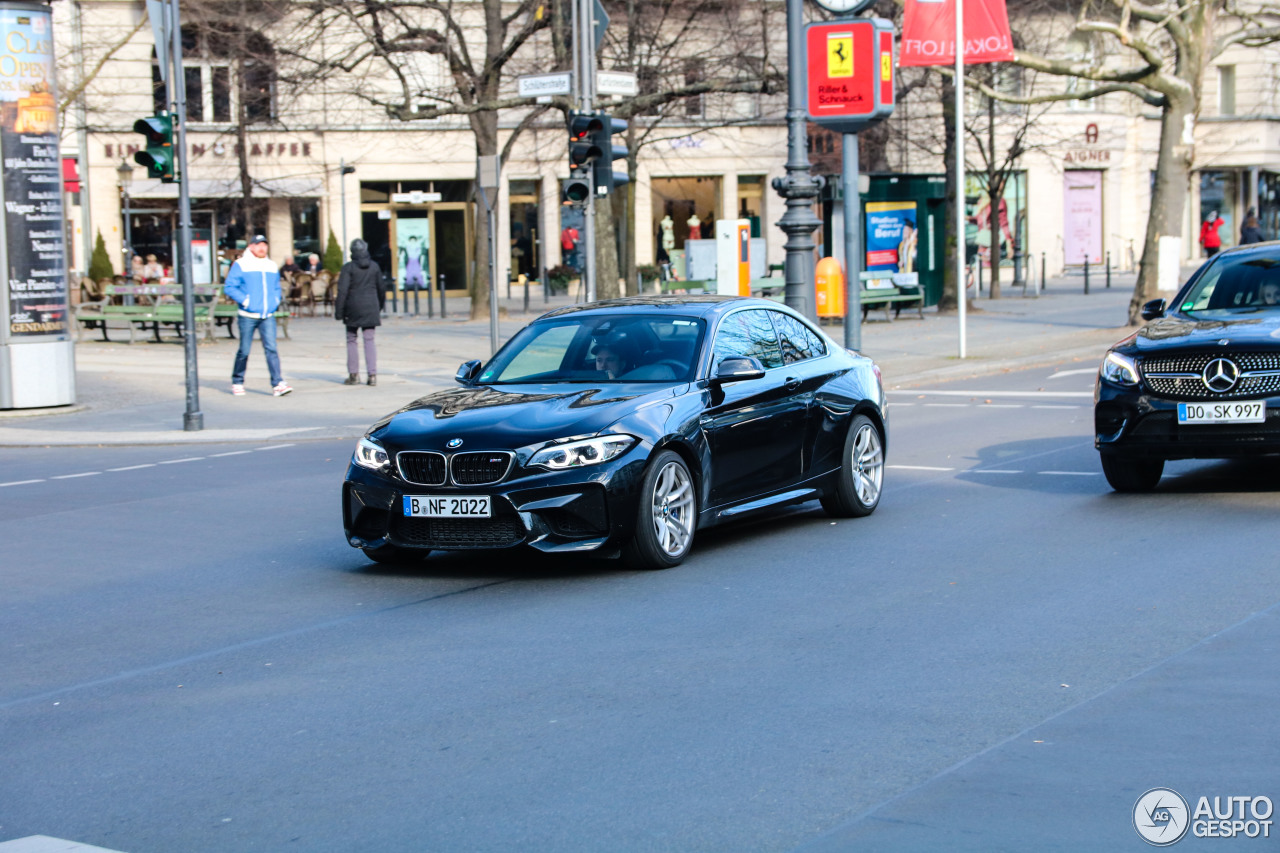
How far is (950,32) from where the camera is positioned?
23453 mm

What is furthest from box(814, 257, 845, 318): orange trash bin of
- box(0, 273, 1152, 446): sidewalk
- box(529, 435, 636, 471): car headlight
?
box(529, 435, 636, 471): car headlight

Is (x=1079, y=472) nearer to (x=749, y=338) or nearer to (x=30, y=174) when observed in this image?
(x=749, y=338)

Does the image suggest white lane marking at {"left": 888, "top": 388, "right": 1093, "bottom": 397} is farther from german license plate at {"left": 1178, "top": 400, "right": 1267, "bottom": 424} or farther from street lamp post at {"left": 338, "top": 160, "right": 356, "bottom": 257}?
street lamp post at {"left": 338, "top": 160, "right": 356, "bottom": 257}

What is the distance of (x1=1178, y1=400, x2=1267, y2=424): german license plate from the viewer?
10219 millimetres

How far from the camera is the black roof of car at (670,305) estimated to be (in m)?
9.95

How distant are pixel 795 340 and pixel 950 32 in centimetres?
1425

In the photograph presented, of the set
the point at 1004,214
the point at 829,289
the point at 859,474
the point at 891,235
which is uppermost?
the point at 1004,214

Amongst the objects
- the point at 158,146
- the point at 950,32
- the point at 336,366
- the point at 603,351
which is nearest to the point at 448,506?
the point at 603,351

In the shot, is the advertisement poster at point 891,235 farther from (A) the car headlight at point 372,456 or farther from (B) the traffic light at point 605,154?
(A) the car headlight at point 372,456

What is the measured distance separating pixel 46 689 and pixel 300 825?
2316 mm

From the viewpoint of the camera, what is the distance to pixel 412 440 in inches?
341

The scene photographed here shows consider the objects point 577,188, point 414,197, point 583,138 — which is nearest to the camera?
point 577,188

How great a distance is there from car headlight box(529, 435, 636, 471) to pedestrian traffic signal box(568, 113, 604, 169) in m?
11.0

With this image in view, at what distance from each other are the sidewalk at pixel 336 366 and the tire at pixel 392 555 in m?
7.73
